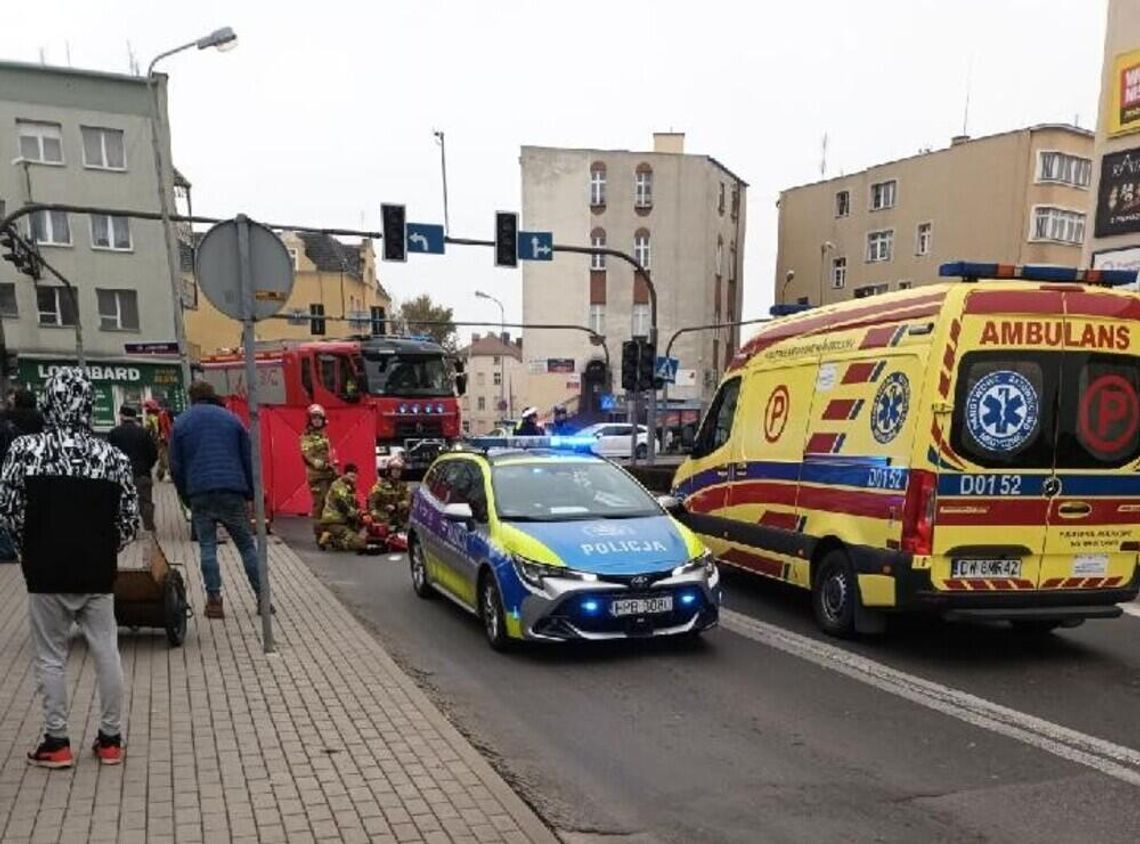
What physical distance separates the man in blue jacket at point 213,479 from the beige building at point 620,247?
1765 inches

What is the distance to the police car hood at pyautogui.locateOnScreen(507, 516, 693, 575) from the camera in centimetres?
652

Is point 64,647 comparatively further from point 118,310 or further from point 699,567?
point 118,310

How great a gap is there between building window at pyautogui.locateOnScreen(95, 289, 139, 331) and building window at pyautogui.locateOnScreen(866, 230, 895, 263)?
118ft

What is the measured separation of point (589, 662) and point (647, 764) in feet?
6.03

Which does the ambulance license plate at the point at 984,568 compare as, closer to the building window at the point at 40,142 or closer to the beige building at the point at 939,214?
the beige building at the point at 939,214

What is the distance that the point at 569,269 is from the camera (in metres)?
51.8

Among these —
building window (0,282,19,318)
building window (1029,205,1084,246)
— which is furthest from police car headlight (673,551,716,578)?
building window (1029,205,1084,246)

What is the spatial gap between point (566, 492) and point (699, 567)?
1.40 meters

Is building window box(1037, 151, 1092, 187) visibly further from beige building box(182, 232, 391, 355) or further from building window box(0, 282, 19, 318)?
building window box(0, 282, 19, 318)

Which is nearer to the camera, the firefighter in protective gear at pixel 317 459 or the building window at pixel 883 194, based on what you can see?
the firefighter in protective gear at pixel 317 459

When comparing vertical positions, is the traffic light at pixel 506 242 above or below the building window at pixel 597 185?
below

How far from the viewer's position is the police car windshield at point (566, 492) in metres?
7.28

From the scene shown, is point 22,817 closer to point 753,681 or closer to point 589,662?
point 589,662

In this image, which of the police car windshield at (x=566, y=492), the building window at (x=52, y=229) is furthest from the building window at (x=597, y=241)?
the police car windshield at (x=566, y=492)
